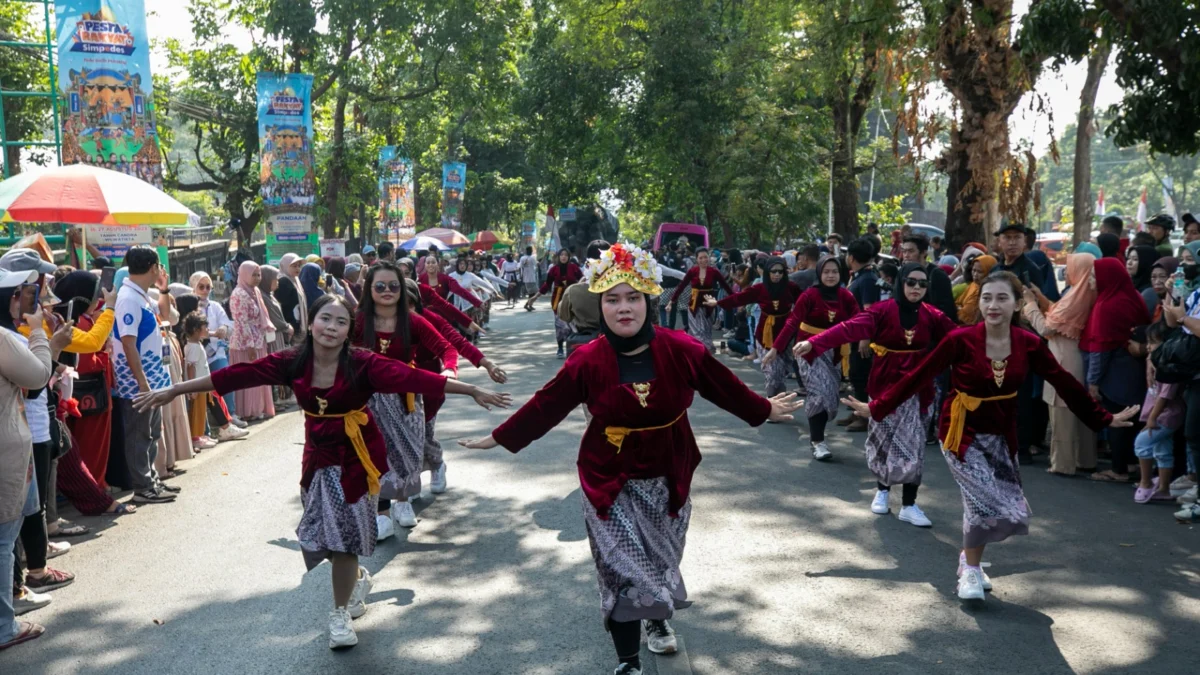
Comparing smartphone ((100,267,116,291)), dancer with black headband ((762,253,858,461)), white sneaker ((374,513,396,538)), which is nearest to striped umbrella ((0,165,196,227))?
smartphone ((100,267,116,291))

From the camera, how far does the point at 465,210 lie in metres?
55.4

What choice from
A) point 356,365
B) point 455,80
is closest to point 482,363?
point 356,365

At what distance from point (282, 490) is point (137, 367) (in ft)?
4.95

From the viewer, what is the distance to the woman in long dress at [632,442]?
16.9 ft

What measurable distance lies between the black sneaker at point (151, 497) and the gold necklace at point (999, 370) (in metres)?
6.32

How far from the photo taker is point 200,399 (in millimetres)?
11789

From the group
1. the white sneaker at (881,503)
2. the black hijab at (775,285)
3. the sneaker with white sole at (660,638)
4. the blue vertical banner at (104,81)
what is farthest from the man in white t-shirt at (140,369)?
the blue vertical banner at (104,81)

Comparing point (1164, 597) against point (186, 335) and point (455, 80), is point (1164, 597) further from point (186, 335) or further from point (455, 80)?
point (455, 80)

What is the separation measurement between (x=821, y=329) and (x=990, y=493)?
4.99 meters

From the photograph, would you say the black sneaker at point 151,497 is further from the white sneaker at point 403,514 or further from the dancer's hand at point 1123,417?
the dancer's hand at point 1123,417

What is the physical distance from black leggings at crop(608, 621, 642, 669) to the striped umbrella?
23.8 ft

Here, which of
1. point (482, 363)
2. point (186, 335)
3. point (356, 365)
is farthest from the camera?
point (186, 335)

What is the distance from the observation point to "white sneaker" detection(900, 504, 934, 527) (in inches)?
326

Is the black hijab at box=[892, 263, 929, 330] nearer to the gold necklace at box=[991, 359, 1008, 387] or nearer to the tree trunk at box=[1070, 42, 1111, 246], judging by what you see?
the gold necklace at box=[991, 359, 1008, 387]
